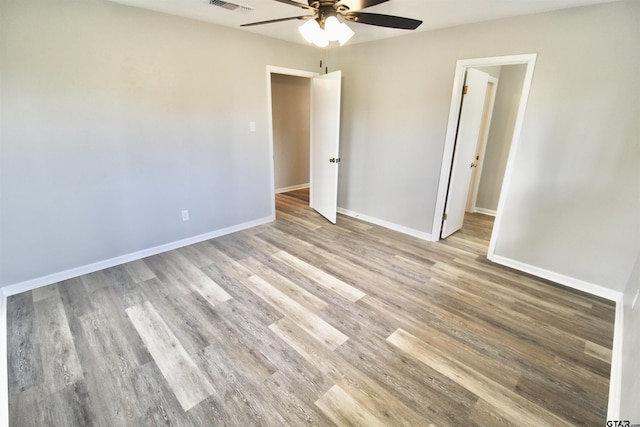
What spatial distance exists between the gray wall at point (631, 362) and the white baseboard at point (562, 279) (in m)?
0.41

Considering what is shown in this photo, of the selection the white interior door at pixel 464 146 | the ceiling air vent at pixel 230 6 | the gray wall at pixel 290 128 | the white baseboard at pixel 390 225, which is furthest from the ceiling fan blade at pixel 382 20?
the gray wall at pixel 290 128

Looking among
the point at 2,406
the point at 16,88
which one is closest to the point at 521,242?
the point at 2,406

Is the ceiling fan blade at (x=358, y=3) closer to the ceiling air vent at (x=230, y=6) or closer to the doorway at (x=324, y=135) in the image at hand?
the ceiling air vent at (x=230, y=6)

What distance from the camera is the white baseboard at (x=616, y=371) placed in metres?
1.54

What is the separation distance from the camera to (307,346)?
6.51 ft

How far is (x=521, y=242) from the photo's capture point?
298 cm

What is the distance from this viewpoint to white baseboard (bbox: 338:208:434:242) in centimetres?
377

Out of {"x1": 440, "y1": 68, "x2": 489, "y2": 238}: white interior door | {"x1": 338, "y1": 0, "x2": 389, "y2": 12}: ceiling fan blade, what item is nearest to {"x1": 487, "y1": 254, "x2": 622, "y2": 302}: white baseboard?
{"x1": 440, "y1": 68, "x2": 489, "y2": 238}: white interior door

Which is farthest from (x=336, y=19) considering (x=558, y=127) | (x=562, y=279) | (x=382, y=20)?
(x=562, y=279)

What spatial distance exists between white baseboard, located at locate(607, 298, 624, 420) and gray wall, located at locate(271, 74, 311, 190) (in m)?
5.02

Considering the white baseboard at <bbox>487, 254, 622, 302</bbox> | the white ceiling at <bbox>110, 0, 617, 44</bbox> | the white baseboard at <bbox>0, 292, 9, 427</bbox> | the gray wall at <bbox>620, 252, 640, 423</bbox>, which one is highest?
the white ceiling at <bbox>110, 0, 617, 44</bbox>

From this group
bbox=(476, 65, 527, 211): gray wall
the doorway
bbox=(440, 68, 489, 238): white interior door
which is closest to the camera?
bbox=(440, 68, 489, 238): white interior door

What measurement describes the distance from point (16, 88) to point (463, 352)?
12.7 feet

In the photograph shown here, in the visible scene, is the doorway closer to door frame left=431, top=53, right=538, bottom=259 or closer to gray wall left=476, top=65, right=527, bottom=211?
door frame left=431, top=53, right=538, bottom=259
